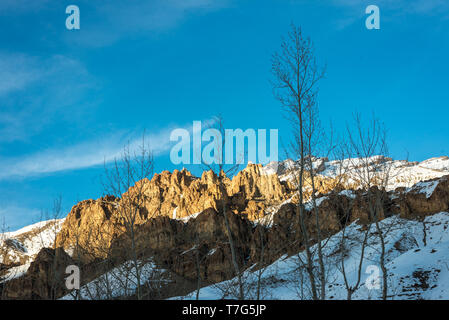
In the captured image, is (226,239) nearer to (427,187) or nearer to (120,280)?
(427,187)

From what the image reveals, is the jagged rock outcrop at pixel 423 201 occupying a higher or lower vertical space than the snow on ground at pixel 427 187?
lower

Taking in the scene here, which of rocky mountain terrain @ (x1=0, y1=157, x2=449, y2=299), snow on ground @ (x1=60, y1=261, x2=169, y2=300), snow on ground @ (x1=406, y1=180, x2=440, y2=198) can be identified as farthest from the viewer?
snow on ground @ (x1=406, y1=180, x2=440, y2=198)

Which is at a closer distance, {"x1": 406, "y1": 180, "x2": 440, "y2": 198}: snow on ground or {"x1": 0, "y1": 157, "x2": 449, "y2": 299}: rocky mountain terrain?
{"x1": 0, "y1": 157, "x2": 449, "y2": 299}: rocky mountain terrain

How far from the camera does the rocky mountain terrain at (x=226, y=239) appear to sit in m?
15.9

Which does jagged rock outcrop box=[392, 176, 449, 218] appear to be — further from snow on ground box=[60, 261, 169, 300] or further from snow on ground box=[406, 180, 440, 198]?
snow on ground box=[60, 261, 169, 300]

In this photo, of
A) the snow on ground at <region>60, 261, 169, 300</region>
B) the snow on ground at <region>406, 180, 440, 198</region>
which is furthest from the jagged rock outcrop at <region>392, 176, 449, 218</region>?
the snow on ground at <region>60, 261, 169, 300</region>

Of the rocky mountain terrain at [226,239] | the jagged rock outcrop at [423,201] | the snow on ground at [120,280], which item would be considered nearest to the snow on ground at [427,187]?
the jagged rock outcrop at [423,201]

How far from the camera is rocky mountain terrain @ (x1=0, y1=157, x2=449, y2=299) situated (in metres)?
15.9

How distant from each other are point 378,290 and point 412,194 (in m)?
79.3

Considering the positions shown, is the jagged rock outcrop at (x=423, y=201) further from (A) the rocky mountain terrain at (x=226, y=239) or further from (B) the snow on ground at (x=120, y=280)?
(B) the snow on ground at (x=120, y=280)

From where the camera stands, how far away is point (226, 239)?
Answer: 112 m
